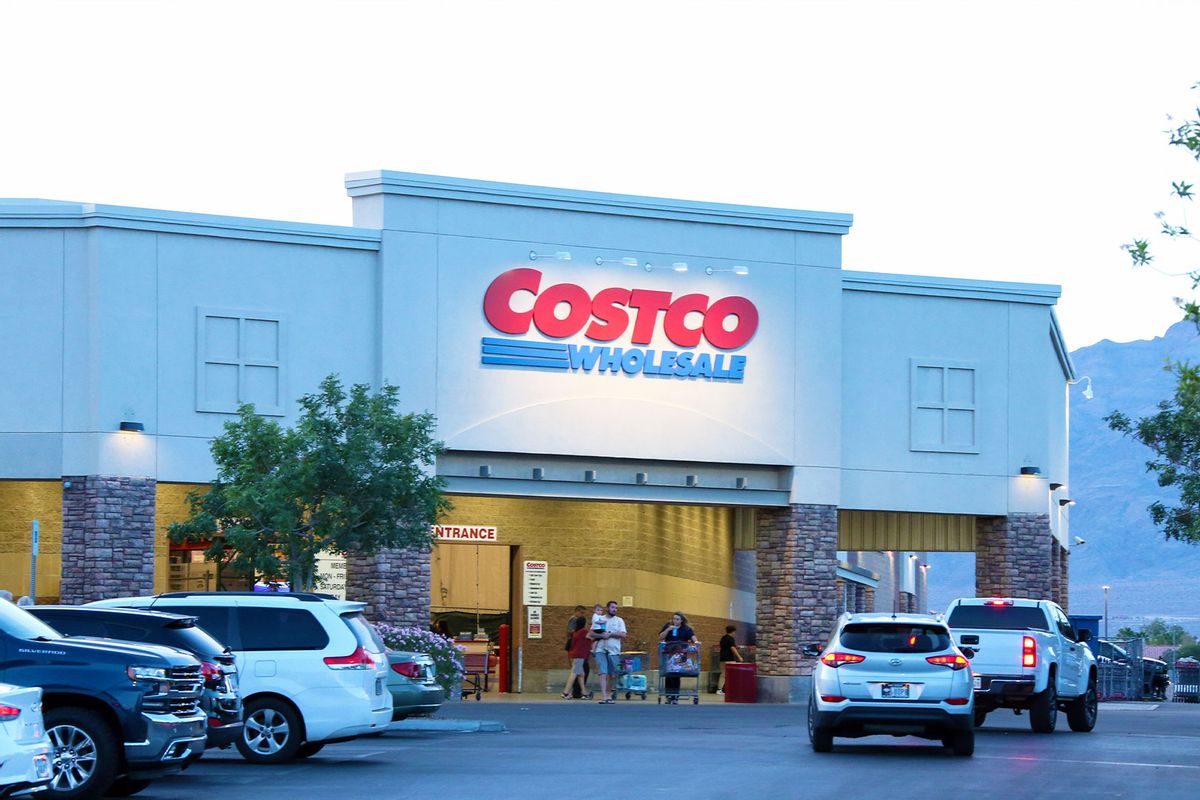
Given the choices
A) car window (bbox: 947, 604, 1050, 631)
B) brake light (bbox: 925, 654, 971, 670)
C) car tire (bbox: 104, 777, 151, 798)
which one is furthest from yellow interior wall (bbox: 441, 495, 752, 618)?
car tire (bbox: 104, 777, 151, 798)

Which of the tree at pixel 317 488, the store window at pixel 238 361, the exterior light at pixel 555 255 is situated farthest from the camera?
the exterior light at pixel 555 255

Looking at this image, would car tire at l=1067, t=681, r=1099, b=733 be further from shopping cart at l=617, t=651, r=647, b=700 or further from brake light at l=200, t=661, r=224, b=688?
brake light at l=200, t=661, r=224, b=688

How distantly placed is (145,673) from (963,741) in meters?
10.7

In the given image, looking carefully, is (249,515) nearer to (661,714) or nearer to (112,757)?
(661,714)

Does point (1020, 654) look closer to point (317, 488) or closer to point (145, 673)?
point (317, 488)

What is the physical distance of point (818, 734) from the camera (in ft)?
76.5

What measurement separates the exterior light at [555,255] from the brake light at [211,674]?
2245 cm

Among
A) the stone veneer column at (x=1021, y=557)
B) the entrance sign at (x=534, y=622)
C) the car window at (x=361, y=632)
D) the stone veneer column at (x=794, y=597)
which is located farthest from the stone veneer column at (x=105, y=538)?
the stone veneer column at (x=1021, y=557)

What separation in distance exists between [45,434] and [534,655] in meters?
12.9

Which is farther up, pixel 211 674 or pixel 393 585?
pixel 393 585

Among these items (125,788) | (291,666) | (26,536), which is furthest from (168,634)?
(26,536)

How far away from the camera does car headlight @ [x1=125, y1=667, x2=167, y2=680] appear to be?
53.5ft

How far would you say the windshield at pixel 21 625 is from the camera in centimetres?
1616

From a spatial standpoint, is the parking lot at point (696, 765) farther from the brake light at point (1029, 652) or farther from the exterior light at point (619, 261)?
the exterior light at point (619, 261)
